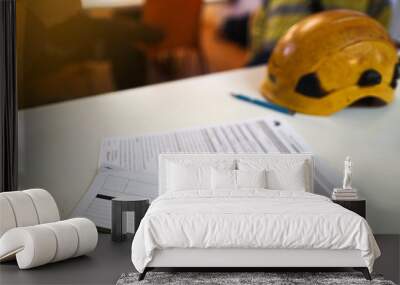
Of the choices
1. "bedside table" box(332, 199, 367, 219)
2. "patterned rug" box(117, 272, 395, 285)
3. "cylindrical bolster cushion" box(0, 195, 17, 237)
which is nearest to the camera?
"patterned rug" box(117, 272, 395, 285)

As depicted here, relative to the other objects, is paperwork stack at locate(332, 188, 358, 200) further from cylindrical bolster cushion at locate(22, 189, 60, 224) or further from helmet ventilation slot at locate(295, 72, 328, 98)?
cylindrical bolster cushion at locate(22, 189, 60, 224)

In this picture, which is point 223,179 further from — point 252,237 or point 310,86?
point 252,237

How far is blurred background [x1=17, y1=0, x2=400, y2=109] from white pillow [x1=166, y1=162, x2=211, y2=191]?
967 millimetres

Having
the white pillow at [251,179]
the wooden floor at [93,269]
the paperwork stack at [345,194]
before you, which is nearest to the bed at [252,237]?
the wooden floor at [93,269]

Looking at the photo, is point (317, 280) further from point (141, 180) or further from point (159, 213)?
point (141, 180)

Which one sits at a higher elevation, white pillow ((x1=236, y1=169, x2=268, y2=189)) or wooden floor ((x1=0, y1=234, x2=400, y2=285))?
white pillow ((x1=236, y1=169, x2=268, y2=189))

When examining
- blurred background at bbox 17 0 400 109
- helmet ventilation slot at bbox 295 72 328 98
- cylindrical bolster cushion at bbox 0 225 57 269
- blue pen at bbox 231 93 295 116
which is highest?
blurred background at bbox 17 0 400 109

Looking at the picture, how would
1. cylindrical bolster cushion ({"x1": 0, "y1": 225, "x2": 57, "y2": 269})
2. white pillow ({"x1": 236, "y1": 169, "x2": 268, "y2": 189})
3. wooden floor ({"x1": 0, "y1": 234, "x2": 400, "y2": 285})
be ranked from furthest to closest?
white pillow ({"x1": 236, "y1": 169, "x2": 268, "y2": 189}) → cylindrical bolster cushion ({"x1": 0, "y1": 225, "x2": 57, "y2": 269}) → wooden floor ({"x1": 0, "y1": 234, "x2": 400, "y2": 285})

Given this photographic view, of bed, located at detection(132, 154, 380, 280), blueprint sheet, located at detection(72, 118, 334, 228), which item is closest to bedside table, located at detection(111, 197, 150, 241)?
blueprint sheet, located at detection(72, 118, 334, 228)

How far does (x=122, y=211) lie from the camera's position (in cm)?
573

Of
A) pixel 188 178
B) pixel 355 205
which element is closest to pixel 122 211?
pixel 188 178

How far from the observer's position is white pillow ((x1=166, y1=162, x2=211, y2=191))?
18.5ft

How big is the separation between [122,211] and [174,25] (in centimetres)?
172

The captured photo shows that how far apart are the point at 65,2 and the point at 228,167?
208 cm
